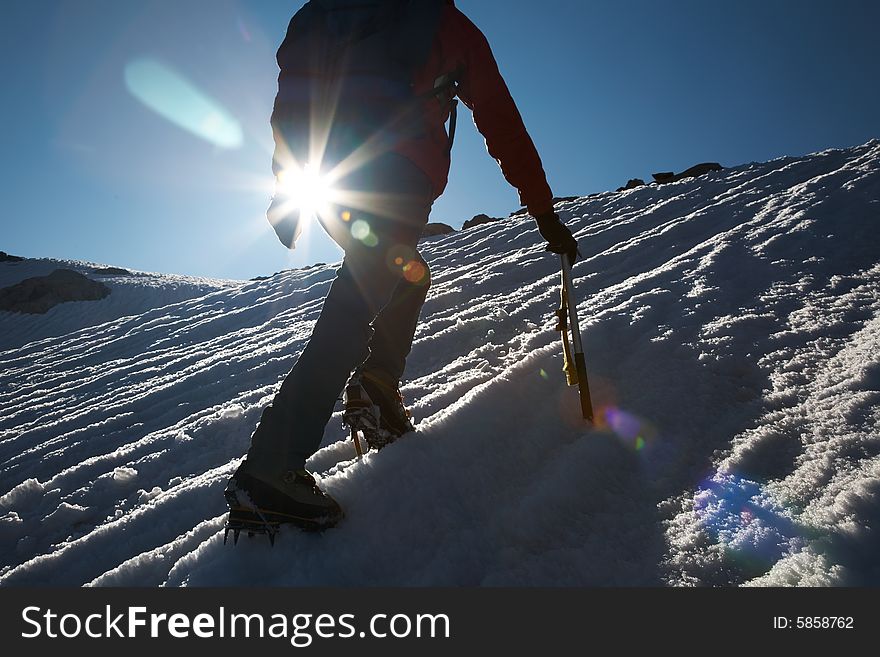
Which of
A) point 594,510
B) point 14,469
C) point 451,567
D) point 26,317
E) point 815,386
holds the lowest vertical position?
point 451,567

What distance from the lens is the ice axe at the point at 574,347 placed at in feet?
5.50

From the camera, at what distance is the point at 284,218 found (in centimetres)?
147

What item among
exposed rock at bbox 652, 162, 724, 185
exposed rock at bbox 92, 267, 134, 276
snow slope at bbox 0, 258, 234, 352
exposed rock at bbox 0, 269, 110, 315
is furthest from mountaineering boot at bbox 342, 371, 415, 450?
exposed rock at bbox 92, 267, 134, 276

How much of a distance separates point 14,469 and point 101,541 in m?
1.65

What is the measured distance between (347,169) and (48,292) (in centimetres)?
2639

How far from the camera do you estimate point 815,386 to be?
167 cm

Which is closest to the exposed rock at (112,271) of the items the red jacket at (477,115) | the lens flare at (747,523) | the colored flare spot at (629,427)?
the red jacket at (477,115)

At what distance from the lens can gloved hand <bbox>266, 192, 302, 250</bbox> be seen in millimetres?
1457

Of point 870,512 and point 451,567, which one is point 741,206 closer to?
point 870,512

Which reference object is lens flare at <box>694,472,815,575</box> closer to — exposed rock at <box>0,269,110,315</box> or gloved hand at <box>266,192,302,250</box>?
gloved hand at <box>266,192,302,250</box>

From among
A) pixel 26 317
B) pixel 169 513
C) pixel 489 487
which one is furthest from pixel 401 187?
pixel 26 317

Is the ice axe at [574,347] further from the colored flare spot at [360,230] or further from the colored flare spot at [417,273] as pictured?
the colored flare spot at [360,230]

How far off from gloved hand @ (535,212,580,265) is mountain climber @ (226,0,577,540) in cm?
49

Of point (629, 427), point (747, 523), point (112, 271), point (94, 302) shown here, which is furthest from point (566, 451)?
point (112, 271)
